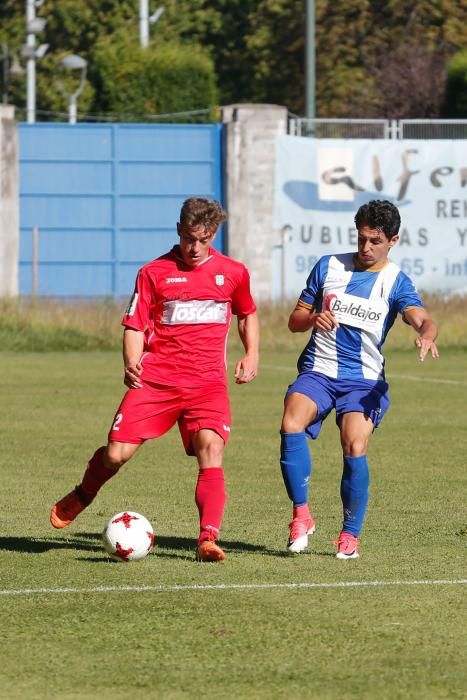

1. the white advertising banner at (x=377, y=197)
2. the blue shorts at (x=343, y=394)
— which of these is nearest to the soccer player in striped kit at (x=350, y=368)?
the blue shorts at (x=343, y=394)

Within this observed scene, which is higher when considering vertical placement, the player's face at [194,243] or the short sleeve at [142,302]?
the player's face at [194,243]

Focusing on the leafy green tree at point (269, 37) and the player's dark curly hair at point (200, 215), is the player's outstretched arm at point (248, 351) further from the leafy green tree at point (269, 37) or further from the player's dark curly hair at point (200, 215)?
the leafy green tree at point (269, 37)

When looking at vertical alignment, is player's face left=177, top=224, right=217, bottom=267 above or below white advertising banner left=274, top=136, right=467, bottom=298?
above

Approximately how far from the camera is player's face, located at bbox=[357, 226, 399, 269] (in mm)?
8602

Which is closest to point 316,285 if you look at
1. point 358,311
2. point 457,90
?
point 358,311

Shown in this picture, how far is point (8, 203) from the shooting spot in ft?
102

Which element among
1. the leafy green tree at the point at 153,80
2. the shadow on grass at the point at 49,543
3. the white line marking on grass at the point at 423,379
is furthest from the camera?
the leafy green tree at the point at 153,80

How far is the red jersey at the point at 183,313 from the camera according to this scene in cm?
868

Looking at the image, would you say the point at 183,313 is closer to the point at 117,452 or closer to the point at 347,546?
the point at 117,452

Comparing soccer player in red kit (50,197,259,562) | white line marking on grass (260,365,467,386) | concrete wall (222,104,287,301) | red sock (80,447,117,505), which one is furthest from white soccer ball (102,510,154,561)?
concrete wall (222,104,287,301)

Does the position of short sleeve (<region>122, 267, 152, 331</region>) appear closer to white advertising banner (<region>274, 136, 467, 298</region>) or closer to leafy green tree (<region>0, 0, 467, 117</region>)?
white advertising banner (<region>274, 136, 467, 298</region>)

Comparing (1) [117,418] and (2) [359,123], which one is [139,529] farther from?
(2) [359,123]

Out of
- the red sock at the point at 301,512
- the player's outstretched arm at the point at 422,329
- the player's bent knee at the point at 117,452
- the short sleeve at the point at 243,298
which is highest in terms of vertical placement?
the short sleeve at the point at 243,298

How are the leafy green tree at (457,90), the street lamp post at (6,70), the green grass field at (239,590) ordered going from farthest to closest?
1. the street lamp post at (6,70)
2. the leafy green tree at (457,90)
3. the green grass field at (239,590)
